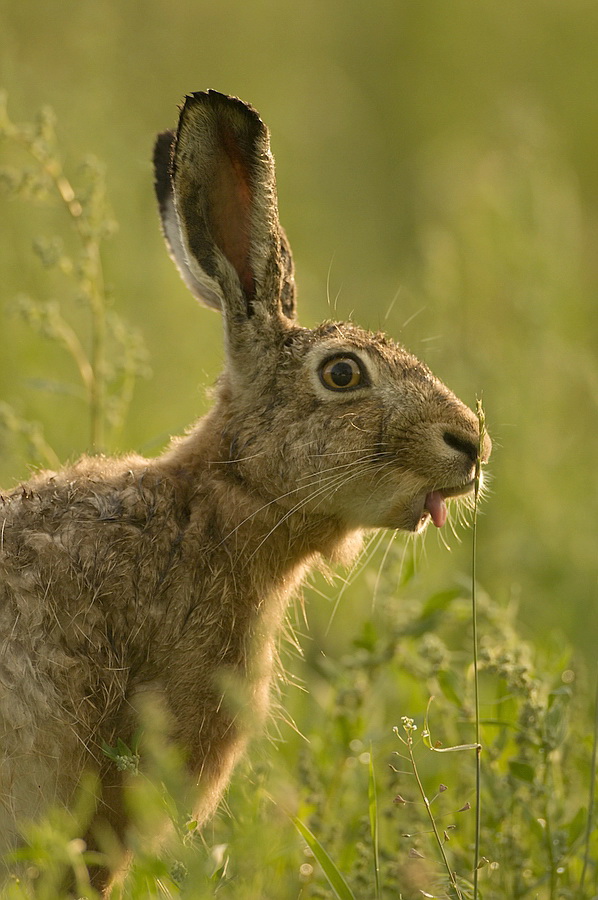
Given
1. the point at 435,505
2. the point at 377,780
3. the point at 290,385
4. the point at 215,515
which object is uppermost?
the point at 290,385

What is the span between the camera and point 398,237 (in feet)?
41.4

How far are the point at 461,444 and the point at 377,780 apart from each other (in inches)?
55.9

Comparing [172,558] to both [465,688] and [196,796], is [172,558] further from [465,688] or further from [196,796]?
[465,688]

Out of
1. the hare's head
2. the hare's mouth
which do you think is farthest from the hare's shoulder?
the hare's mouth

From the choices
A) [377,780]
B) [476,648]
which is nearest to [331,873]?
[476,648]

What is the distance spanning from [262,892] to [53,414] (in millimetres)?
3489

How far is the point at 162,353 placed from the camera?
775cm

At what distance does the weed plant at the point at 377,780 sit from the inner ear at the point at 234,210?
Result: 2.26 ft

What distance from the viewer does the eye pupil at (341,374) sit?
14.4ft

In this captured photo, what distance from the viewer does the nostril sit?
4250 mm

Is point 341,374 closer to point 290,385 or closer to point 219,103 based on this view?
point 290,385

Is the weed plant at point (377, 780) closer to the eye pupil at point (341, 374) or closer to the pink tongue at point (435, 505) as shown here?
the pink tongue at point (435, 505)

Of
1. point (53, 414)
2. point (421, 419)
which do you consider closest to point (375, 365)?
point (421, 419)

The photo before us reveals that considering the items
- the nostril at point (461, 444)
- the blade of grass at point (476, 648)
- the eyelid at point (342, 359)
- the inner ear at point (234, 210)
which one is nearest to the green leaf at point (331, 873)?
the blade of grass at point (476, 648)
